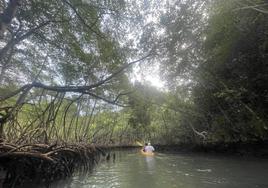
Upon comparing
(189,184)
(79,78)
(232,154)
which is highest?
(79,78)

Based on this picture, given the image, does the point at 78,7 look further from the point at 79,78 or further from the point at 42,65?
the point at 42,65

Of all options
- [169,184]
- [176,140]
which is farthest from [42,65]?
[176,140]

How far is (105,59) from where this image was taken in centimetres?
656

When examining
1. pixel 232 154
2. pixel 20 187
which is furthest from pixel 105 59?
pixel 232 154

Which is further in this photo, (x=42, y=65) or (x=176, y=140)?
(x=176, y=140)

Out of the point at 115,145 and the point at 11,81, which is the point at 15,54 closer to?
the point at 11,81

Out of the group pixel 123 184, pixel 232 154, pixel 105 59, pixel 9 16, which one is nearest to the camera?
pixel 9 16

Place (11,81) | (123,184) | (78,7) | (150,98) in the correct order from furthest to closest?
1. (150,98)
2. (11,81)
3. (123,184)
4. (78,7)

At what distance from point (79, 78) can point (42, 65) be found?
131cm

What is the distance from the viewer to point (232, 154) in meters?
15.9

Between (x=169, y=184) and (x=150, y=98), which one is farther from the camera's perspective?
(x=150, y=98)

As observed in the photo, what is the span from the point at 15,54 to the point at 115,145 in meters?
21.5

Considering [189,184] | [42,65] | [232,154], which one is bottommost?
[189,184]

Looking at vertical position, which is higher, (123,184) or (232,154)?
(232,154)
